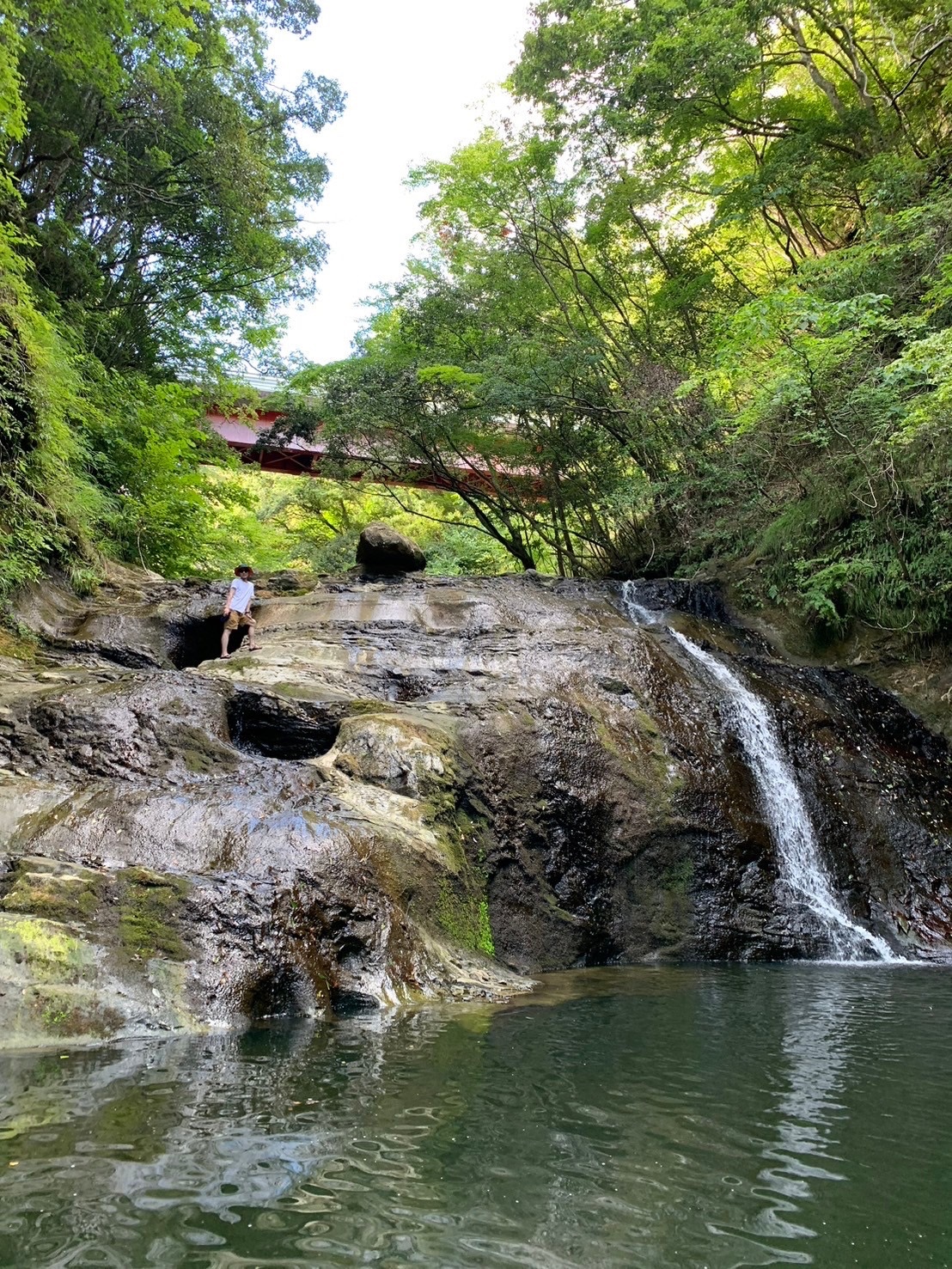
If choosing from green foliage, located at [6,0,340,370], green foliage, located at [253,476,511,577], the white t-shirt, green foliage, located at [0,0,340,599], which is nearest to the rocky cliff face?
the white t-shirt

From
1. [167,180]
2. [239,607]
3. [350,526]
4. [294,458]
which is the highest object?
[167,180]

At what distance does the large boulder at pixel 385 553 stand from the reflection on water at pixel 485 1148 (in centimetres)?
1121

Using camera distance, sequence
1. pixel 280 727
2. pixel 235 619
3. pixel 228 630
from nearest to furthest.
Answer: pixel 280 727 → pixel 228 630 → pixel 235 619

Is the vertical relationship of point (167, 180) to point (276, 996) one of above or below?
above

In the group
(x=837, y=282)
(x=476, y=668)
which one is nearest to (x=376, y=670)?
(x=476, y=668)

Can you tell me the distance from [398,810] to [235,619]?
18.2 feet

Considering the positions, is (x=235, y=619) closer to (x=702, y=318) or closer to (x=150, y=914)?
(x=150, y=914)

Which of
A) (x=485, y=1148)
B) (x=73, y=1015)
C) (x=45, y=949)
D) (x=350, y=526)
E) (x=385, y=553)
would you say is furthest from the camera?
(x=350, y=526)

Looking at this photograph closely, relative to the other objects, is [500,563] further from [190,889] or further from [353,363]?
[190,889]

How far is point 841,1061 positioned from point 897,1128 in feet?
2.88

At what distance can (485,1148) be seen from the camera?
2814 mm

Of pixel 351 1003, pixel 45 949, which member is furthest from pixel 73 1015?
pixel 351 1003

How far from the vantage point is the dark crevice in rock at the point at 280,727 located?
7594 mm

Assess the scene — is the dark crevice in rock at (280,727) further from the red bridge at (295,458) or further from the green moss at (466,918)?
the red bridge at (295,458)
